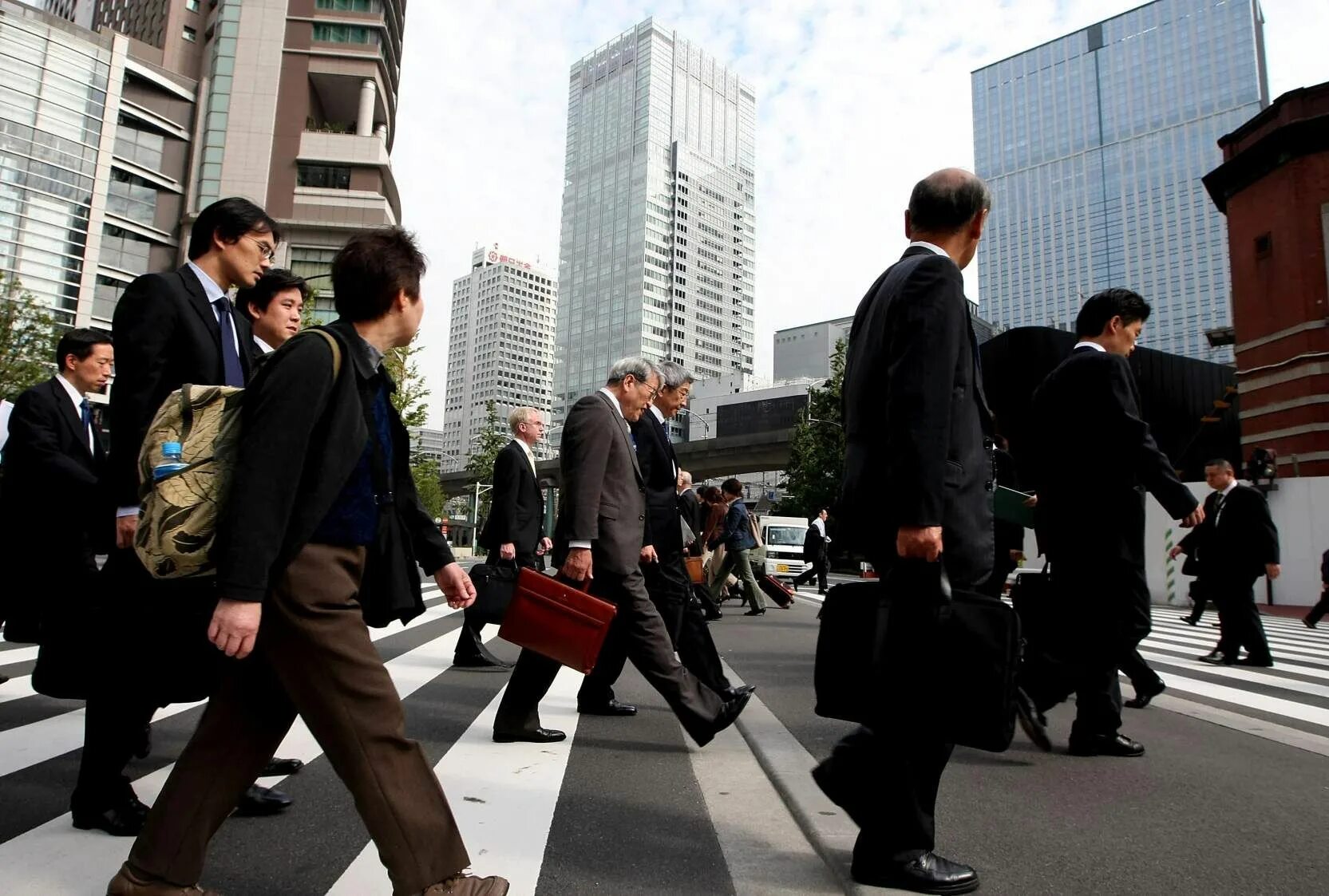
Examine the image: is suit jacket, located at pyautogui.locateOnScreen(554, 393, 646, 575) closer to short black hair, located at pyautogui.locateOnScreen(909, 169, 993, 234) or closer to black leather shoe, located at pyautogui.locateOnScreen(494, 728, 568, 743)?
black leather shoe, located at pyautogui.locateOnScreen(494, 728, 568, 743)

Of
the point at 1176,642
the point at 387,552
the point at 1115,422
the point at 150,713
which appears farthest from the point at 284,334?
the point at 1176,642

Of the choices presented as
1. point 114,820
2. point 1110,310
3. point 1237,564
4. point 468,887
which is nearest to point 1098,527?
point 1110,310

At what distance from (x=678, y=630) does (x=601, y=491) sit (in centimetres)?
100

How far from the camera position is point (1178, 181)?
118 m

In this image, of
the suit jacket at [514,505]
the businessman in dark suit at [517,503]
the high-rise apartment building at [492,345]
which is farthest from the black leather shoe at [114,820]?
the high-rise apartment building at [492,345]

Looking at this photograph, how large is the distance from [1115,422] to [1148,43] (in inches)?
6323

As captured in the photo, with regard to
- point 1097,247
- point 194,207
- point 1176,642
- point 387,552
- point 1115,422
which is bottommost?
point 1176,642

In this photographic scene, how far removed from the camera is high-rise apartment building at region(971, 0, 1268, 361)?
112938 millimetres

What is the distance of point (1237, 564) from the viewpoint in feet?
24.7

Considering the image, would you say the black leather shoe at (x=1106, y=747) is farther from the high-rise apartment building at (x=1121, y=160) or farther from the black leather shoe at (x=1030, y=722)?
the high-rise apartment building at (x=1121, y=160)

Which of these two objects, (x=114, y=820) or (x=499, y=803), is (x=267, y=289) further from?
(x=499, y=803)

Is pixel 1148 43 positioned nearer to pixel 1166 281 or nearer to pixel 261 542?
pixel 1166 281

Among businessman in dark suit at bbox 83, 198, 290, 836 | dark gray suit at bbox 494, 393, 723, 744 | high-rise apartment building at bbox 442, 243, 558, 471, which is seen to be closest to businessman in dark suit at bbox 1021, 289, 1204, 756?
dark gray suit at bbox 494, 393, 723, 744

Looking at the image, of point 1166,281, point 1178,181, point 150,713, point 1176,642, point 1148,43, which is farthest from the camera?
point 1148,43
